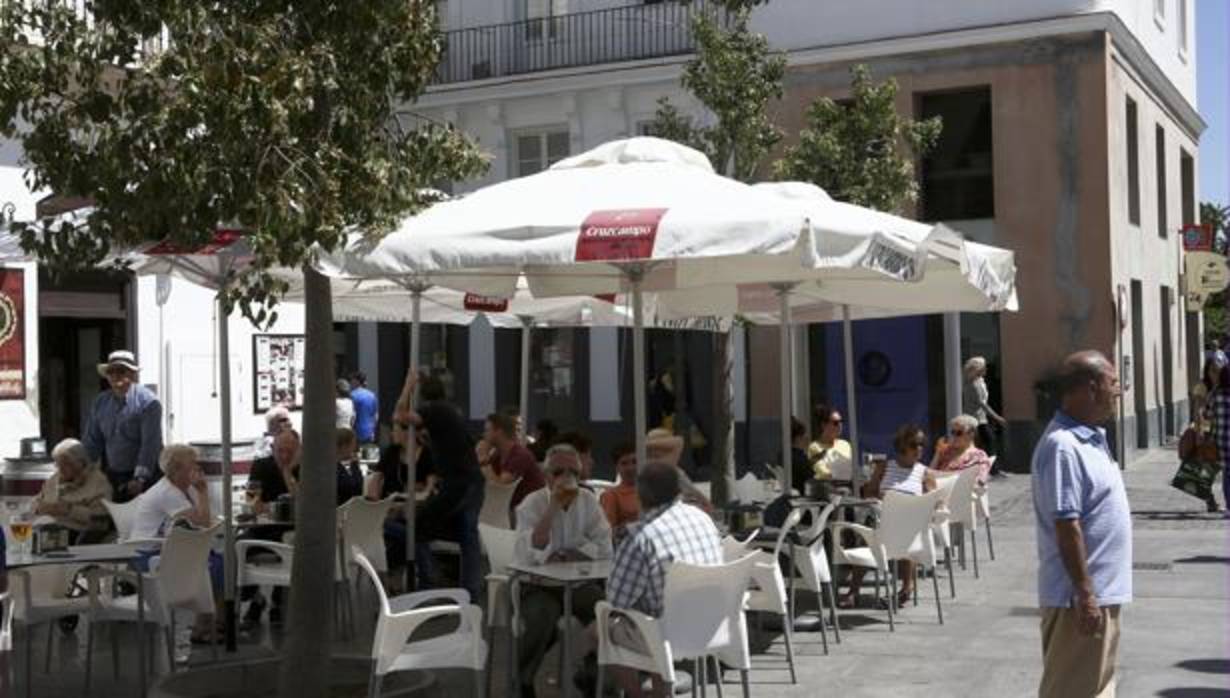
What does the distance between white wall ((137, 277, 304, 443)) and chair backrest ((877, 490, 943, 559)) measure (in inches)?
383

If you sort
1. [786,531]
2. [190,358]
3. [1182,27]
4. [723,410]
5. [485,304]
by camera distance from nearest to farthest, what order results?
[786,531] → [485,304] → [723,410] → [190,358] → [1182,27]

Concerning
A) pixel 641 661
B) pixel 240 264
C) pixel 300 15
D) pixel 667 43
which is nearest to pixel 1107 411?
pixel 641 661

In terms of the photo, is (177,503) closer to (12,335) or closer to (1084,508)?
(1084,508)

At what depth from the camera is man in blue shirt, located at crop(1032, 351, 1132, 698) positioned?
5.75m

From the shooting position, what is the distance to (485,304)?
1362 centimetres

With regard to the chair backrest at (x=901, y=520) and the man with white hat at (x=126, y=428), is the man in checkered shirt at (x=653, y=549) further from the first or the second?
the man with white hat at (x=126, y=428)

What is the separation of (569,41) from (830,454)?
14700 mm

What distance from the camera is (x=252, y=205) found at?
6812mm

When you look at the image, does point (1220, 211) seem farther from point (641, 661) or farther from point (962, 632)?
point (641, 661)

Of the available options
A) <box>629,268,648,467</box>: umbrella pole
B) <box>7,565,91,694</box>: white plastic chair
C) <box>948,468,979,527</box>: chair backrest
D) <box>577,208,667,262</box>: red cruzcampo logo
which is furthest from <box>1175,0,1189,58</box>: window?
<box>7,565,91,694</box>: white plastic chair

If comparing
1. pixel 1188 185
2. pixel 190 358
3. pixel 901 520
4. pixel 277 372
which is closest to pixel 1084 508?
pixel 901 520

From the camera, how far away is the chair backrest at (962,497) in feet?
38.3

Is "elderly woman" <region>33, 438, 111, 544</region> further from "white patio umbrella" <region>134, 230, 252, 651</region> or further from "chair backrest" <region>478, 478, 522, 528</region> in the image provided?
"chair backrest" <region>478, 478, 522, 528</region>

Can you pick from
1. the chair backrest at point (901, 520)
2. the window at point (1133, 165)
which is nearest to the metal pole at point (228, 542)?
the chair backrest at point (901, 520)
